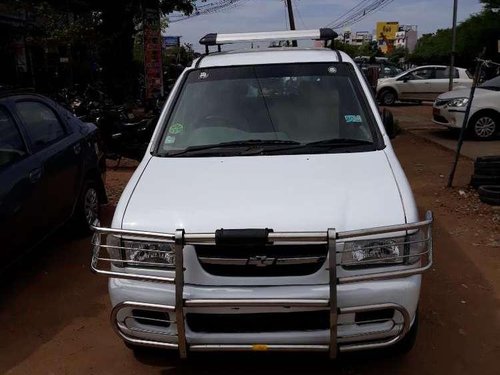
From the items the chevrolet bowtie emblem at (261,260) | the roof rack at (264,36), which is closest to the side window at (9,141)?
the roof rack at (264,36)

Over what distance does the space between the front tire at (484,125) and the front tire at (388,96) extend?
Result: 9071 mm

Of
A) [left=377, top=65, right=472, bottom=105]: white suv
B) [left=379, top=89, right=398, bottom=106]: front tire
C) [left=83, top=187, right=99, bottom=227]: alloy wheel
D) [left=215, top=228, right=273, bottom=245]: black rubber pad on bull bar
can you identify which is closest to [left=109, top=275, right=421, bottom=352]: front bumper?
[left=215, top=228, right=273, bottom=245]: black rubber pad on bull bar

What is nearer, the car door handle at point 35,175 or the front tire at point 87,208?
the car door handle at point 35,175

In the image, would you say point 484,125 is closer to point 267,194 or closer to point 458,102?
point 458,102

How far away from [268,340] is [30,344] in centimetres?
185

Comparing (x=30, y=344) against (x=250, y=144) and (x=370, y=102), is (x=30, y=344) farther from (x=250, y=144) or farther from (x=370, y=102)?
(x=370, y=102)

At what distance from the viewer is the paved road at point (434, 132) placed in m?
10.8

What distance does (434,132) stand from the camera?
1370 centimetres

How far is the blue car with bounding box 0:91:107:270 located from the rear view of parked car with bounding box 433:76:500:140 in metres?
8.46

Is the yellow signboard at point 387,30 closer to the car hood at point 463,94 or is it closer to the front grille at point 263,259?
the car hood at point 463,94

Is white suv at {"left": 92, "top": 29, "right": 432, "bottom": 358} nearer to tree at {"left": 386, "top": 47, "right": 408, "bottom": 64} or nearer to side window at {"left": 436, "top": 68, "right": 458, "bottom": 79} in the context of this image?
side window at {"left": 436, "top": 68, "right": 458, "bottom": 79}

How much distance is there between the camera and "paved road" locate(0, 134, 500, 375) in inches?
135

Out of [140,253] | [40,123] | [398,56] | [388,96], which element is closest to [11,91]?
[40,123]

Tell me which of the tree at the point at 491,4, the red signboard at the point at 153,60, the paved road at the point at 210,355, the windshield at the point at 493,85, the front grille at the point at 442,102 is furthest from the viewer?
the tree at the point at 491,4
